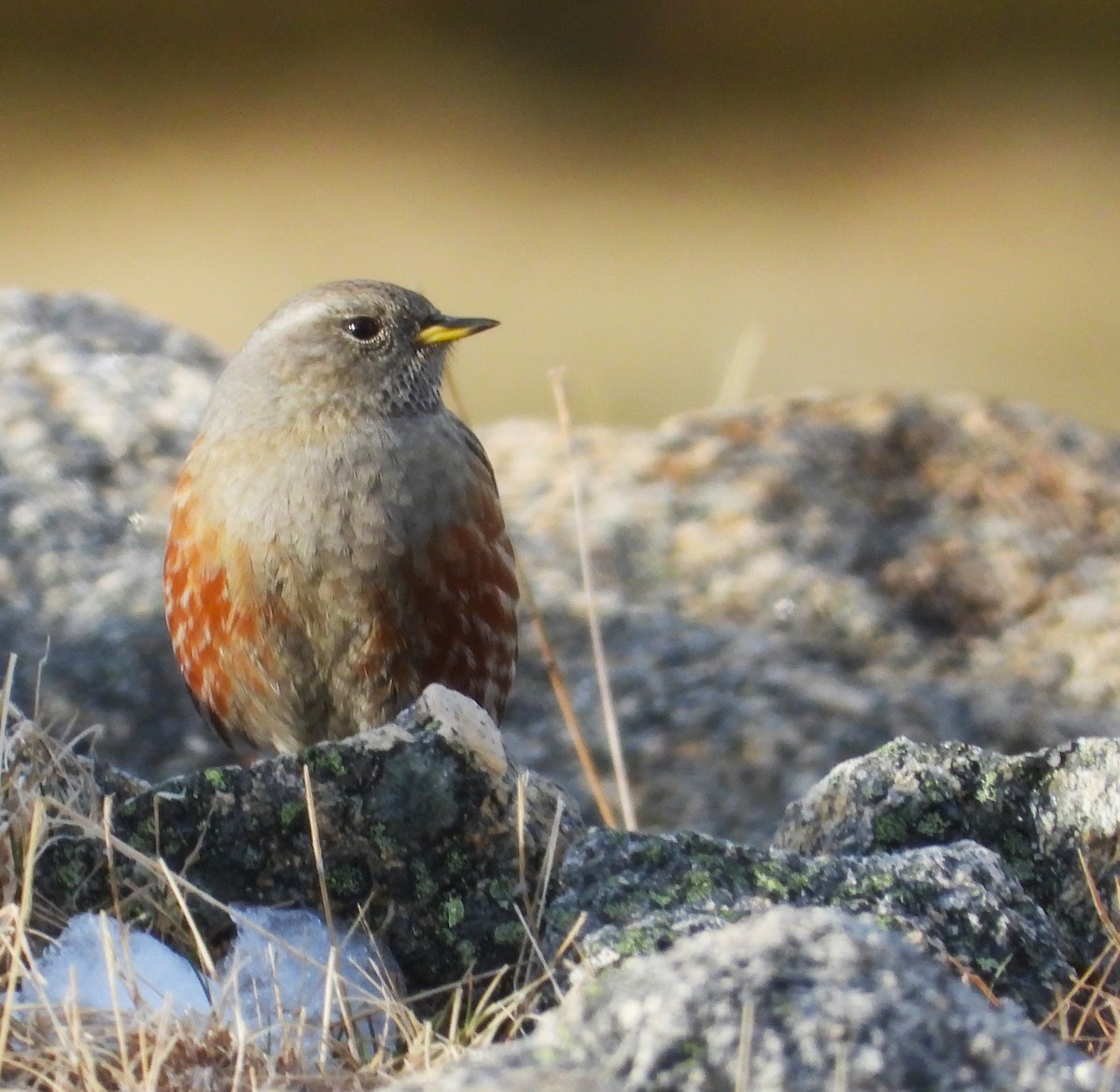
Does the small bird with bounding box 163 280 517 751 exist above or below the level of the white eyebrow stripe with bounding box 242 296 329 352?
below

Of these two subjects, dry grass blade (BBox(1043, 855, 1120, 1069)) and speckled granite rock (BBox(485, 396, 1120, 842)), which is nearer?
dry grass blade (BBox(1043, 855, 1120, 1069))

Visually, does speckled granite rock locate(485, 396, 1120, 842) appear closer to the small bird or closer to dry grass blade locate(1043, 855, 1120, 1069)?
the small bird

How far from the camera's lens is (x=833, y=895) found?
272cm

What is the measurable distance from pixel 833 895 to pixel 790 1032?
26.9 inches

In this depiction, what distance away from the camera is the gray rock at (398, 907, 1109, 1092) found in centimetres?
202

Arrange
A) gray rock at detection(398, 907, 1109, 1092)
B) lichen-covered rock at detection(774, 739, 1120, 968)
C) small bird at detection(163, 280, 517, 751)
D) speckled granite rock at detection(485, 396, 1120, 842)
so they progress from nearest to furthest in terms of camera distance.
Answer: gray rock at detection(398, 907, 1109, 1092) → lichen-covered rock at detection(774, 739, 1120, 968) → small bird at detection(163, 280, 517, 751) → speckled granite rock at detection(485, 396, 1120, 842)

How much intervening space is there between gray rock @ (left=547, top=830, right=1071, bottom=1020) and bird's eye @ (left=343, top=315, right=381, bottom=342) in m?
2.09

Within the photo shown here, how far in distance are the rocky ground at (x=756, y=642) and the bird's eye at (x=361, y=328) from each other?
3.23ft

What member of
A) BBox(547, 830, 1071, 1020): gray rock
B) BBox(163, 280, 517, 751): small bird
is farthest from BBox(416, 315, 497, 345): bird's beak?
BBox(547, 830, 1071, 1020): gray rock

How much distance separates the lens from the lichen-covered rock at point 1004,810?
3.00m

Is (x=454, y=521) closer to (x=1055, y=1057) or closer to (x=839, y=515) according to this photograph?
(x=839, y=515)

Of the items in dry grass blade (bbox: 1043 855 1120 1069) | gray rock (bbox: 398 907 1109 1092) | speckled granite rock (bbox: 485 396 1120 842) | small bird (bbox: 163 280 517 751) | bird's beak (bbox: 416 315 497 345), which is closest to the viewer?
gray rock (bbox: 398 907 1109 1092)

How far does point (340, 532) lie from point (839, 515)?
2.02 m

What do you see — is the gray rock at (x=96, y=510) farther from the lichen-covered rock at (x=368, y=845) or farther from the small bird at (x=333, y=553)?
the lichen-covered rock at (x=368, y=845)
